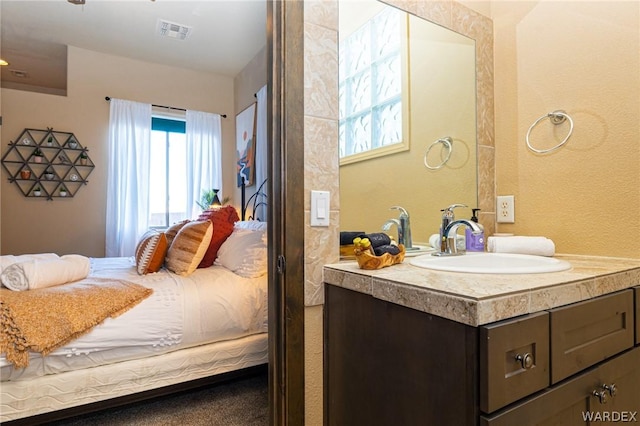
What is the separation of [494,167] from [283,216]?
1211mm

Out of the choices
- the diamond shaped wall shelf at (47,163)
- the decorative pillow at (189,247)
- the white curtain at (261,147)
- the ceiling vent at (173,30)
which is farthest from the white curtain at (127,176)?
the decorative pillow at (189,247)

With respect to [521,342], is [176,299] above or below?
below

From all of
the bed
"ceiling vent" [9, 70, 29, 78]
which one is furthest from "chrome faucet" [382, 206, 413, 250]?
"ceiling vent" [9, 70, 29, 78]

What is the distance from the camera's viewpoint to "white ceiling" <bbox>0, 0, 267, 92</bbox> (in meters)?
2.81

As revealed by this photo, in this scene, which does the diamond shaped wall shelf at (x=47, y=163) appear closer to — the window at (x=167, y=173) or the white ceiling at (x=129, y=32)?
the window at (x=167, y=173)

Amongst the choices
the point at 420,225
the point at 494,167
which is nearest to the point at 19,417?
the point at 420,225

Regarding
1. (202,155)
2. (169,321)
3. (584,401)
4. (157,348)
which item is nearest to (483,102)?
(584,401)

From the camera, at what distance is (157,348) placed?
→ 5.45 ft

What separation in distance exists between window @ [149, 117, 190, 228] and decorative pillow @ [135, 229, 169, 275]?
1.88m

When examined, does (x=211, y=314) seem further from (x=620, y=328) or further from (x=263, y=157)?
(x=263, y=157)

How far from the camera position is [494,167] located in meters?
1.73

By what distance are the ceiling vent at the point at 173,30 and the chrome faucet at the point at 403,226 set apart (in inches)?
112

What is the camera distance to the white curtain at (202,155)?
411 centimetres

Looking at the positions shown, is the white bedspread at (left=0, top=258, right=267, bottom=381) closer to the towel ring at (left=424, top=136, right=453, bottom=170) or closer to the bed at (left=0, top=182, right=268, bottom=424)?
the bed at (left=0, top=182, right=268, bottom=424)
